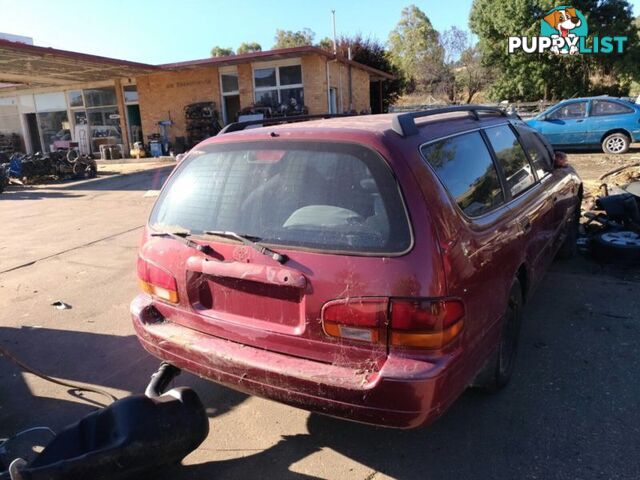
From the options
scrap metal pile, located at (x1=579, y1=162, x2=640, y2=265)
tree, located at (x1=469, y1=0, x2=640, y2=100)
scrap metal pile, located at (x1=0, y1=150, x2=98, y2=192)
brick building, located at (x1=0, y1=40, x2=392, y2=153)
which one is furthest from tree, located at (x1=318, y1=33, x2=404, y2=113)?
scrap metal pile, located at (x1=579, y1=162, x2=640, y2=265)

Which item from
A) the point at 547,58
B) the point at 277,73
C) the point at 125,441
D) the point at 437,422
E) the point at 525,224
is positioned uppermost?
the point at 547,58

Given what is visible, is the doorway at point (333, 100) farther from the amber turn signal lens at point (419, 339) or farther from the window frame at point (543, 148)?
the amber turn signal lens at point (419, 339)

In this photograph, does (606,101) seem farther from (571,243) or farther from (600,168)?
(571,243)

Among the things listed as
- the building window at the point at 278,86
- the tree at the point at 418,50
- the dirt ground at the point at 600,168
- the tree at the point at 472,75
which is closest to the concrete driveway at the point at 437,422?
the dirt ground at the point at 600,168

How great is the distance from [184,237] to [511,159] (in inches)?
93.7

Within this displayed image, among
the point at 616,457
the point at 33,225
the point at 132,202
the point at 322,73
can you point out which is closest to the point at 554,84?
the point at 322,73

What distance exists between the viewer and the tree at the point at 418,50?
166 feet

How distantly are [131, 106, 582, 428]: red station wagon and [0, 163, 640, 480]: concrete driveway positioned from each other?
396 millimetres

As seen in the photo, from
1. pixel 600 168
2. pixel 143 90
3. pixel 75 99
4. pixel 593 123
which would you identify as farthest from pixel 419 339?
pixel 75 99

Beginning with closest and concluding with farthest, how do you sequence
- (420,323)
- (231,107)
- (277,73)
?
(420,323) → (277,73) → (231,107)

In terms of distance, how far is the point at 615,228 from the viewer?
5.89m

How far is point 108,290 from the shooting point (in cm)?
549

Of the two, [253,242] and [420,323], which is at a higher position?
[253,242]

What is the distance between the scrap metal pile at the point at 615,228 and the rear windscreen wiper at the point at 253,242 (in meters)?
4.35
